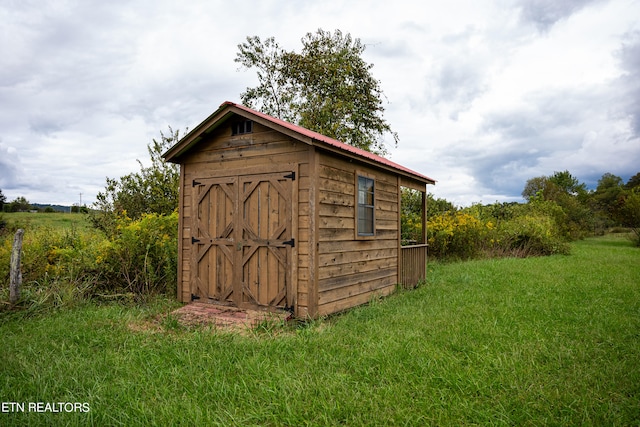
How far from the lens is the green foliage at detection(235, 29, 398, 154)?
1806 centimetres

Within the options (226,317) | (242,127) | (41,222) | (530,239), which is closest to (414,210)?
(530,239)

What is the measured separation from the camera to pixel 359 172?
25.0ft

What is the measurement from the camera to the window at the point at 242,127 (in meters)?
7.14

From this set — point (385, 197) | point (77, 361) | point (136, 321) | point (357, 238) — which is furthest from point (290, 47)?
point (77, 361)

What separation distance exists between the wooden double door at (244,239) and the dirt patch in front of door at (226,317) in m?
0.17

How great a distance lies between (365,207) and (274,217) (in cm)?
208

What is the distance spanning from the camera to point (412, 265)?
10031mm

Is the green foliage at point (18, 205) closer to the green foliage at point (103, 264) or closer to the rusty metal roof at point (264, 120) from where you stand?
the green foliage at point (103, 264)

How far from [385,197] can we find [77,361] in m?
6.25

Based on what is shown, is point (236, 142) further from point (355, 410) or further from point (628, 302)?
point (628, 302)

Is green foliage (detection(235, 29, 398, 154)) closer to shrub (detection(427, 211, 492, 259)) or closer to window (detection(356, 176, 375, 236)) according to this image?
shrub (detection(427, 211, 492, 259))

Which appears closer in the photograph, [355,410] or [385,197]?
[355,410]

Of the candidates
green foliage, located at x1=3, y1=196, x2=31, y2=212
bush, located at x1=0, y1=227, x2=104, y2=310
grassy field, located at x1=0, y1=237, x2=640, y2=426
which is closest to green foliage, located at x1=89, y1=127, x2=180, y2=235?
bush, located at x1=0, y1=227, x2=104, y2=310

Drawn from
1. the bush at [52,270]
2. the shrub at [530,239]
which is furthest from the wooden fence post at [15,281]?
the shrub at [530,239]
